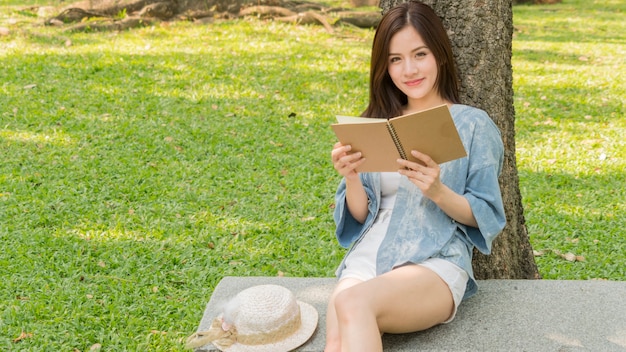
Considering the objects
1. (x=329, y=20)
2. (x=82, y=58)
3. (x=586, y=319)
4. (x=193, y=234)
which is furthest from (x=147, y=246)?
(x=329, y=20)

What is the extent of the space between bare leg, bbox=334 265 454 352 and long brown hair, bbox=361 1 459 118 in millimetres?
710

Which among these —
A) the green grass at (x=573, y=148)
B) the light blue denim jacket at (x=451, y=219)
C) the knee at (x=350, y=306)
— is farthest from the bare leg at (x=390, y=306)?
the green grass at (x=573, y=148)

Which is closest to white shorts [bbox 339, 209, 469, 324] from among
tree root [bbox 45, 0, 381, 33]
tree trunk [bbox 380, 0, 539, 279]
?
tree trunk [bbox 380, 0, 539, 279]

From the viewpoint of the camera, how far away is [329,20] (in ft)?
31.8

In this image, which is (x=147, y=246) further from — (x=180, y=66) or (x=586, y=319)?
(x=180, y=66)

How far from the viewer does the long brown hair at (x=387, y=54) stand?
8.70ft

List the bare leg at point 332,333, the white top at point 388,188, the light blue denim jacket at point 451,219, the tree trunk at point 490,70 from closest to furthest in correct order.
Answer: the bare leg at point 332,333 → the light blue denim jacket at point 451,219 → the white top at point 388,188 → the tree trunk at point 490,70

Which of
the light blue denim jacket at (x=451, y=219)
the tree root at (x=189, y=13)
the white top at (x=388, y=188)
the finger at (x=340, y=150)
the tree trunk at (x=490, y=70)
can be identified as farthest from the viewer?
the tree root at (x=189, y=13)

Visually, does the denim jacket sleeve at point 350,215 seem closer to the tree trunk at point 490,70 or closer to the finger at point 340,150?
the finger at point 340,150

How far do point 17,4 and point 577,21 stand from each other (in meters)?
9.20

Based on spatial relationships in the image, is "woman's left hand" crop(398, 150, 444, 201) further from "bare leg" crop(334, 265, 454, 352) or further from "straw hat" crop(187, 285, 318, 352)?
"straw hat" crop(187, 285, 318, 352)

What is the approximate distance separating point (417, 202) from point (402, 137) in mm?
466

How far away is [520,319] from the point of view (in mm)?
2656

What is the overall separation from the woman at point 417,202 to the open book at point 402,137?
0.04 m
